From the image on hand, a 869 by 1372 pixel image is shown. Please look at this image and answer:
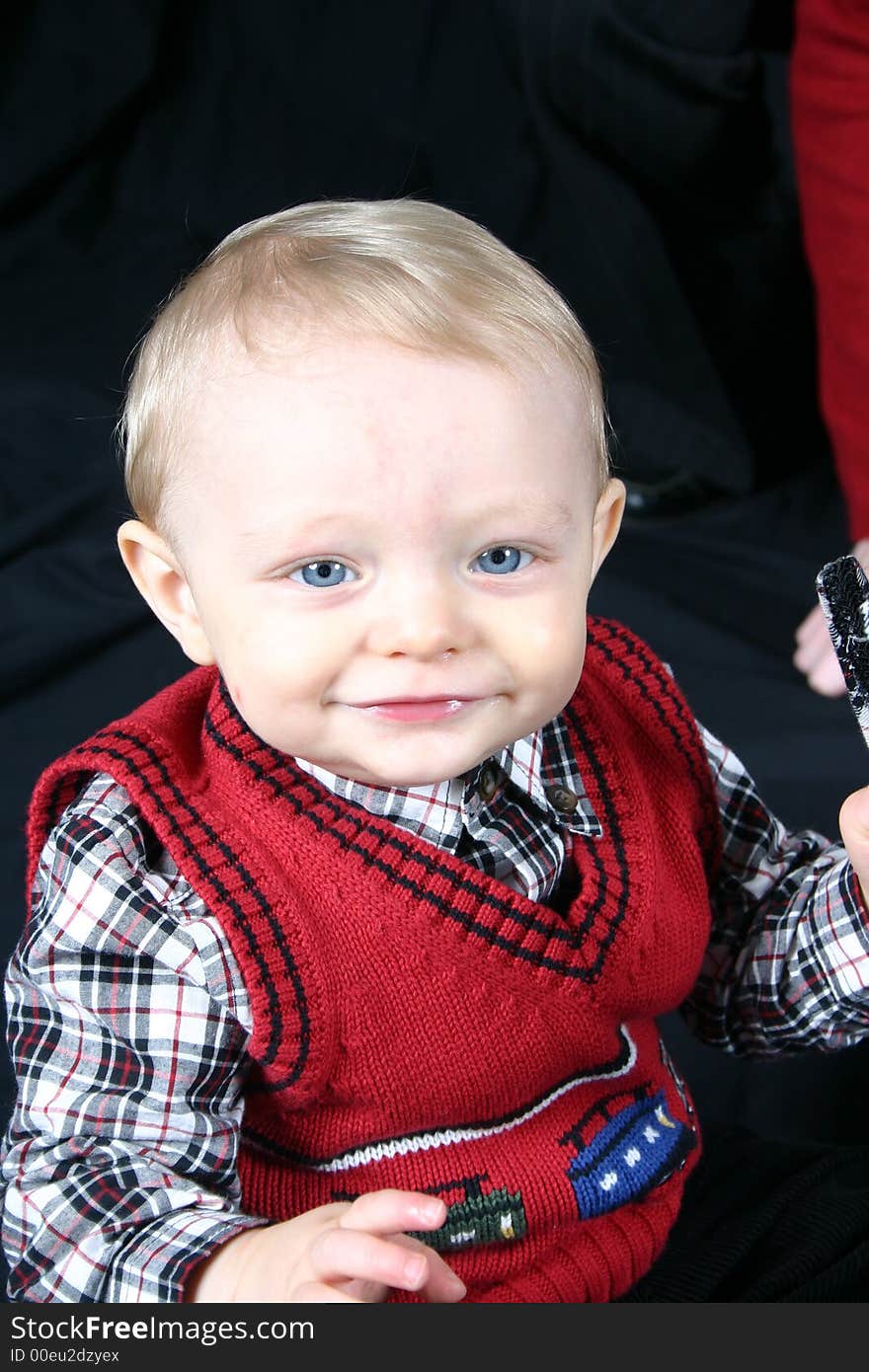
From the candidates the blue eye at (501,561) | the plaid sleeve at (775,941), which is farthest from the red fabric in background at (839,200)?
the blue eye at (501,561)

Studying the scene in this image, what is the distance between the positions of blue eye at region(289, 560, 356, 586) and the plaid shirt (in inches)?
4.6

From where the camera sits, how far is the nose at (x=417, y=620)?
0.64 metres

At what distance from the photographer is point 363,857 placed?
0.72m

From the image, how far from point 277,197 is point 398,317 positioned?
3.56ft

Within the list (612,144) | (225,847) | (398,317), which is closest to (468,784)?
(225,847)

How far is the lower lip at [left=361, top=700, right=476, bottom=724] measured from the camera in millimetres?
667

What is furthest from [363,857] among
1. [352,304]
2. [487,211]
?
[487,211]

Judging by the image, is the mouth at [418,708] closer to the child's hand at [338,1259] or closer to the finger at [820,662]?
the child's hand at [338,1259]

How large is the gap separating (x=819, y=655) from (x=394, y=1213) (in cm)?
98

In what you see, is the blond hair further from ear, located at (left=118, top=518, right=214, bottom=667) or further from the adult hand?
the adult hand

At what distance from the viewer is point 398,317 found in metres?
0.65

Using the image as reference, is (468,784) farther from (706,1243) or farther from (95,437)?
(95,437)

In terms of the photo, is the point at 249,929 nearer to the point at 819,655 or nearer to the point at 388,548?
the point at 388,548

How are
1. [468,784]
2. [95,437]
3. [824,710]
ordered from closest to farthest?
[468,784] < [824,710] < [95,437]
